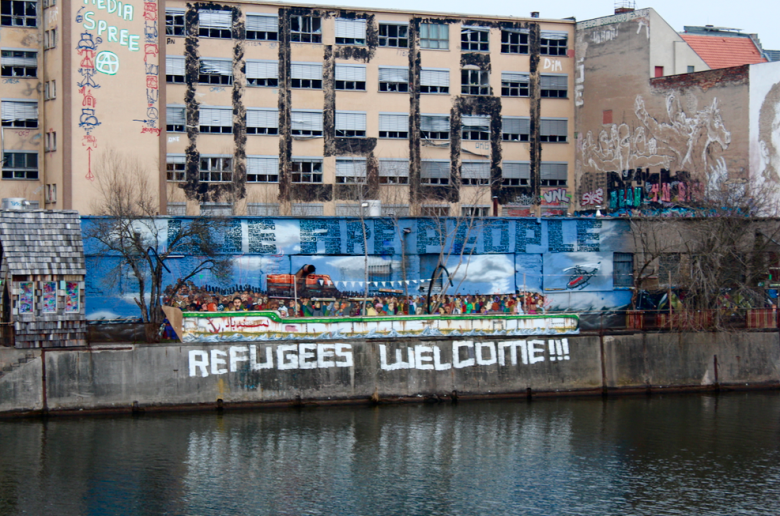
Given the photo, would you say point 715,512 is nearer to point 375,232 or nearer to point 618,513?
point 618,513

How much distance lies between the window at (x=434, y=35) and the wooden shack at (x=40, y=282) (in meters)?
40.4

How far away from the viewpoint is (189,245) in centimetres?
5928

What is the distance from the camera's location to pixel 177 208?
7288 cm

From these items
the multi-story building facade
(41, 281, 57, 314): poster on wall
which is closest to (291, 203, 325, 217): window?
the multi-story building facade

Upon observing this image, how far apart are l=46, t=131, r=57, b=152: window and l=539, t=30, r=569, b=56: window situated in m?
41.9

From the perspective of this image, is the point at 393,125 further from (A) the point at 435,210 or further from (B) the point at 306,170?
(A) the point at 435,210

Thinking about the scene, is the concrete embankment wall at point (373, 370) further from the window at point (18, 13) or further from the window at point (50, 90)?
the window at point (18, 13)

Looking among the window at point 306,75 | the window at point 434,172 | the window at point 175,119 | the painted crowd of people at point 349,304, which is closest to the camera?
the painted crowd of people at point 349,304

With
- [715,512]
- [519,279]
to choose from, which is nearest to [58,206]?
[519,279]

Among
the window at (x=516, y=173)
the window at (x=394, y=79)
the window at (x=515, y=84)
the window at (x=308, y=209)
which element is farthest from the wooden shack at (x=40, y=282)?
the window at (x=515, y=84)

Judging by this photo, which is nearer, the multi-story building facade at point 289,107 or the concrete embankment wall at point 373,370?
the concrete embankment wall at point 373,370

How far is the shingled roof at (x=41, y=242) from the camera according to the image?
153 ft

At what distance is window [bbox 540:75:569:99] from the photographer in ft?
268

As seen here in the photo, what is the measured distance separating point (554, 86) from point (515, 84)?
3.60 meters
